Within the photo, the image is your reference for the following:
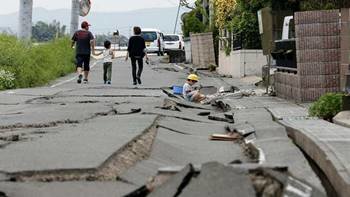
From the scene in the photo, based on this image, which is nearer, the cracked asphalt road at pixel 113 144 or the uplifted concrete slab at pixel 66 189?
the uplifted concrete slab at pixel 66 189

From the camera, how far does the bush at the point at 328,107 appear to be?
11070 mm

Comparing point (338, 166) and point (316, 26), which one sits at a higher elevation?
point (316, 26)

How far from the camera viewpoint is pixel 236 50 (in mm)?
28688

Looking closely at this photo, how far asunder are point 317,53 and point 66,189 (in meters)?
9.69

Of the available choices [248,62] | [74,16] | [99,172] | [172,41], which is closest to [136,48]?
[248,62]

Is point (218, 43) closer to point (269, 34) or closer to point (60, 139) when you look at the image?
point (269, 34)

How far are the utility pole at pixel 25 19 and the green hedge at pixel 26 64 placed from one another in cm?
58

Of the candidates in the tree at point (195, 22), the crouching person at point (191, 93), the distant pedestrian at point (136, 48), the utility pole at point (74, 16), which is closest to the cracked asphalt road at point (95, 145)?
the crouching person at point (191, 93)

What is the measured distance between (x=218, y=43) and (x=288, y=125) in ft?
88.5

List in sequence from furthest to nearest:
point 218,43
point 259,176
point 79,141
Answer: point 218,43, point 79,141, point 259,176

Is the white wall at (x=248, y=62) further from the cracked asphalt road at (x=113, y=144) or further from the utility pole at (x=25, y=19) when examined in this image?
the cracked asphalt road at (x=113, y=144)

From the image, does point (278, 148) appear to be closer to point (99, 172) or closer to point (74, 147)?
point (74, 147)

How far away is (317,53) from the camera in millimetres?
14562

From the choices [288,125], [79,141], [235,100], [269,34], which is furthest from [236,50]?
[79,141]
